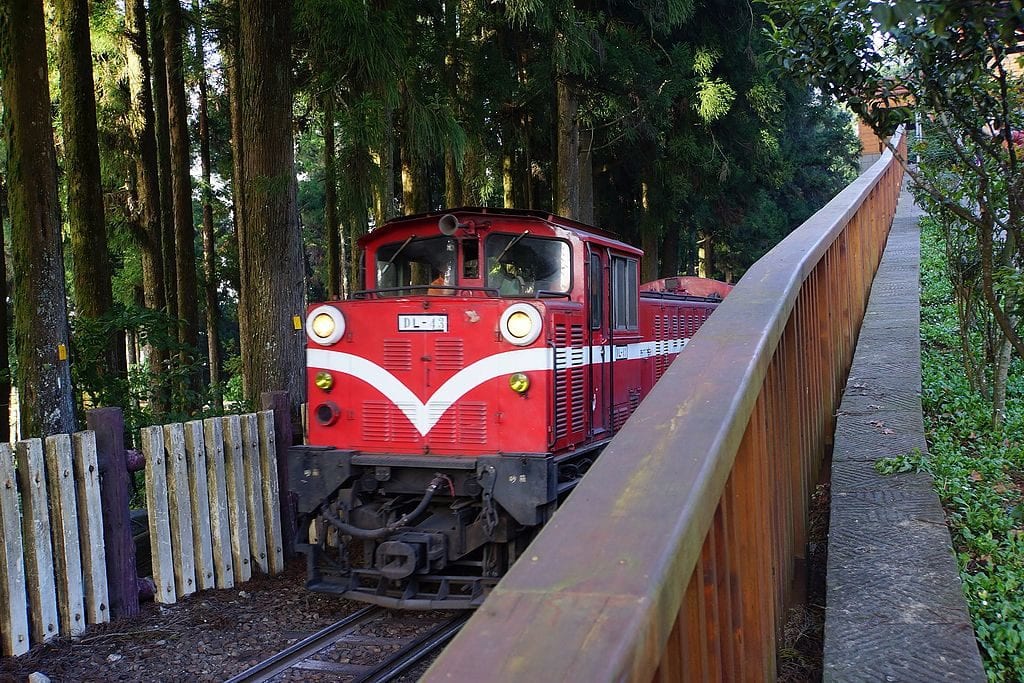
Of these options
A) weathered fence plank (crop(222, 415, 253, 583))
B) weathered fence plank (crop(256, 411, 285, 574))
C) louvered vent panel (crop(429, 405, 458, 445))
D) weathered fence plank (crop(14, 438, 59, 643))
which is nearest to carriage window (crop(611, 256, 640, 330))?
louvered vent panel (crop(429, 405, 458, 445))

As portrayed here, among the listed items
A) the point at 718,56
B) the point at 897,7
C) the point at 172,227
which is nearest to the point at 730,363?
the point at 897,7

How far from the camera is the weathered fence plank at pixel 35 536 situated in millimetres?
5398

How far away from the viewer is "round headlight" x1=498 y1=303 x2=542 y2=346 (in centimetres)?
621

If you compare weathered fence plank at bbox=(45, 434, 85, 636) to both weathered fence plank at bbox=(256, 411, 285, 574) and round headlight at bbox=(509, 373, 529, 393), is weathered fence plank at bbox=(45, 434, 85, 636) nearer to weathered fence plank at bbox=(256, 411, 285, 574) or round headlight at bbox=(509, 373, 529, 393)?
weathered fence plank at bbox=(256, 411, 285, 574)

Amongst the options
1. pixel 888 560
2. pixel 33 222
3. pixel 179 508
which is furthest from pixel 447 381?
pixel 33 222

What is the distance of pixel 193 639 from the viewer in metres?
5.81

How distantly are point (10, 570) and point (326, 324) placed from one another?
2.73 metres

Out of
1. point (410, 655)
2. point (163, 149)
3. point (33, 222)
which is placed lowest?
point (410, 655)

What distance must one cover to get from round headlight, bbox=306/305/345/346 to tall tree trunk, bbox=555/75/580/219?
8.64 meters

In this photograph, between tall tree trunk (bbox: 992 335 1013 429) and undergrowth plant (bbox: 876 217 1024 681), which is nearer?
undergrowth plant (bbox: 876 217 1024 681)

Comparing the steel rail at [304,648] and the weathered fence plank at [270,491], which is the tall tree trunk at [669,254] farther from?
the steel rail at [304,648]

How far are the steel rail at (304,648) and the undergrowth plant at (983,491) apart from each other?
380cm

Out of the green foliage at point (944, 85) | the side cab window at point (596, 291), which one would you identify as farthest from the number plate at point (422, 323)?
the green foliage at point (944, 85)

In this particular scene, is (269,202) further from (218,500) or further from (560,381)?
(560,381)
